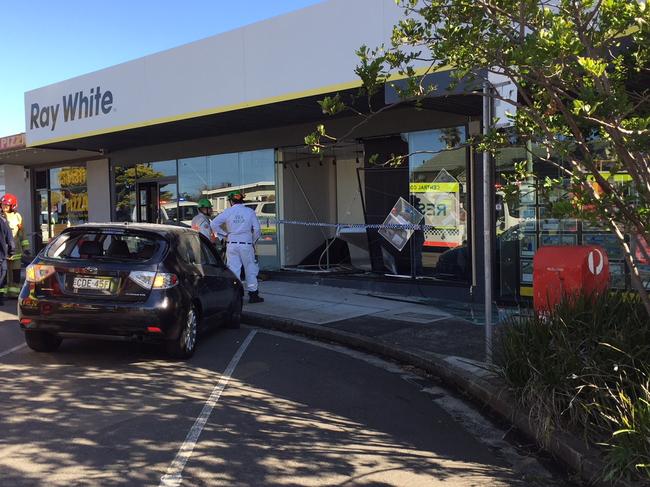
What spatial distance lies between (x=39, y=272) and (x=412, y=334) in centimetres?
451

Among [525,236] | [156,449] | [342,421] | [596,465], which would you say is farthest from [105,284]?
[525,236]

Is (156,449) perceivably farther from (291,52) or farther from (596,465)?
(291,52)

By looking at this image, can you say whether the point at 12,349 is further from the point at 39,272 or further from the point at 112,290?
the point at 112,290

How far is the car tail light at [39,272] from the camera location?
6340mm

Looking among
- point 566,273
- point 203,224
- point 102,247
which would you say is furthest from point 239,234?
point 566,273

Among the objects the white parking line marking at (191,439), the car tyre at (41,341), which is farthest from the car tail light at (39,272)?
the white parking line marking at (191,439)

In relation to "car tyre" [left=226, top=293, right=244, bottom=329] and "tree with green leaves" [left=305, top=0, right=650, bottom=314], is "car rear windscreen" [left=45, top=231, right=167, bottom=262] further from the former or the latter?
"tree with green leaves" [left=305, top=0, right=650, bottom=314]

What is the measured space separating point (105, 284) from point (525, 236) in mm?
6673

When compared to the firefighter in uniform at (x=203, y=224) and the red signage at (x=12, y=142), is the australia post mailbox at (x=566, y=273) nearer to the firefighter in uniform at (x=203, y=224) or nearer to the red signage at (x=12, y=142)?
the firefighter in uniform at (x=203, y=224)

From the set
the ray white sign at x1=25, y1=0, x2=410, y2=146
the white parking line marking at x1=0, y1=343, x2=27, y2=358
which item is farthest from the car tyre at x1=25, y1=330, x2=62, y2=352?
the ray white sign at x1=25, y1=0, x2=410, y2=146

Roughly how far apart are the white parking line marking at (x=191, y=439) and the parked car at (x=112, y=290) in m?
0.87

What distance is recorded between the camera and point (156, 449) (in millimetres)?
4102

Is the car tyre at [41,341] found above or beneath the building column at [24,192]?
beneath

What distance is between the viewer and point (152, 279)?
627 centimetres
